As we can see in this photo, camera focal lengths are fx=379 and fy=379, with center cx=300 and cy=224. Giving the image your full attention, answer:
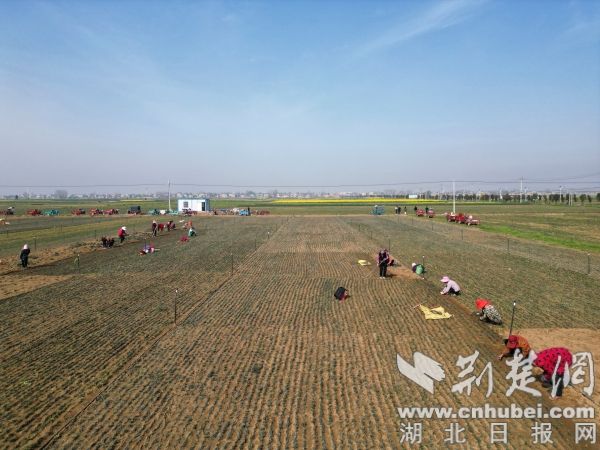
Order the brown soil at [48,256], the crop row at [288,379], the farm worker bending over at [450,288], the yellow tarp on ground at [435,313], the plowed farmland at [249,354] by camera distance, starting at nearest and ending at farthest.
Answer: the crop row at [288,379]
the plowed farmland at [249,354]
the yellow tarp on ground at [435,313]
the farm worker bending over at [450,288]
the brown soil at [48,256]

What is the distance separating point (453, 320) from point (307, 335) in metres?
5.69

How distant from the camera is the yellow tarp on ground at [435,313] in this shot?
14320 millimetres

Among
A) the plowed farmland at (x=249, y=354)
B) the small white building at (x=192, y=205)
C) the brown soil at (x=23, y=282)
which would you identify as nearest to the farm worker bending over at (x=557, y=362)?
the plowed farmland at (x=249, y=354)

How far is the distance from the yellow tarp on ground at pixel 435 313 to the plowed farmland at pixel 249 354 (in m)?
0.29

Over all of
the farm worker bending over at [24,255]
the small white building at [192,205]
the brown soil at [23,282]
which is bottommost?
the brown soil at [23,282]

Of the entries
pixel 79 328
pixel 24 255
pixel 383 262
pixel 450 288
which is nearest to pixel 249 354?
pixel 79 328

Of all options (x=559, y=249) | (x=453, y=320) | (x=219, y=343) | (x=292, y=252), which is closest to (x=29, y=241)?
(x=292, y=252)

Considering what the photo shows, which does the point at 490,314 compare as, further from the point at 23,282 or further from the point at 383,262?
the point at 23,282

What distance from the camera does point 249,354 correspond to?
1122cm

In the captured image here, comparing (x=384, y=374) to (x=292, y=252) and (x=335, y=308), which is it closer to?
(x=335, y=308)

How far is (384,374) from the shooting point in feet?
32.7

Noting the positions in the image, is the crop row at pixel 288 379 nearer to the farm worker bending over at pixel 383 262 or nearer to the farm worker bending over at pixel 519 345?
the farm worker bending over at pixel 519 345

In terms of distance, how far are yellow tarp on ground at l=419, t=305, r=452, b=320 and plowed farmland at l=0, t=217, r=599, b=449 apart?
0.29 m

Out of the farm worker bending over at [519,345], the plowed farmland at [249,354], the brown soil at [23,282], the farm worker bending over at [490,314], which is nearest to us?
the plowed farmland at [249,354]
